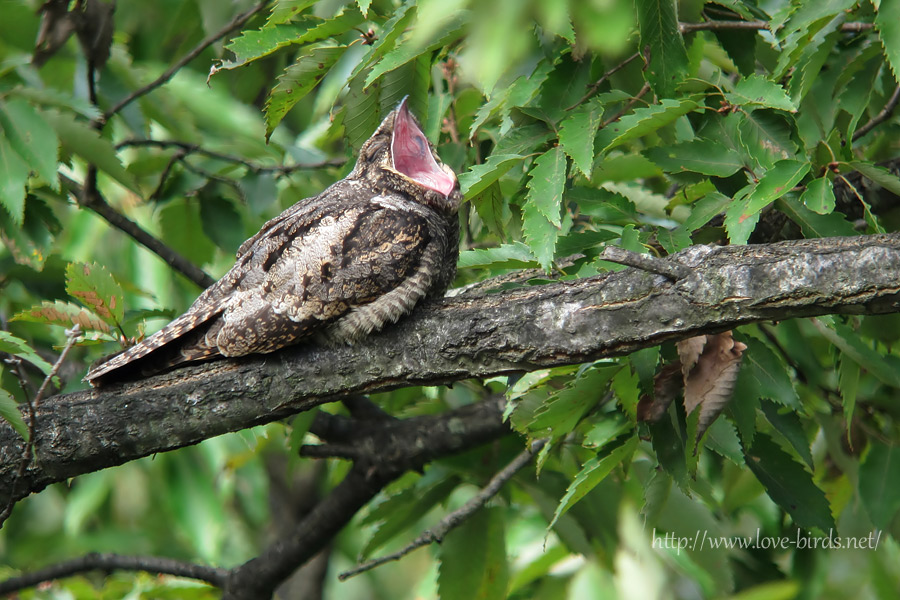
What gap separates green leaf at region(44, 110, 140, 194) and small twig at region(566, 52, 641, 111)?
1.61m

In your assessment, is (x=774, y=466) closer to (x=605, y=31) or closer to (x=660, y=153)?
(x=660, y=153)

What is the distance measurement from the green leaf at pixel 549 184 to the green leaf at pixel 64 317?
55.2 inches

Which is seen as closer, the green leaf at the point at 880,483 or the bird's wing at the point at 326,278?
the bird's wing at the point at 326,278

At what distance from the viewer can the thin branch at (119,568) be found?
3.54 m

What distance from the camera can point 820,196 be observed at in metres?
2.11

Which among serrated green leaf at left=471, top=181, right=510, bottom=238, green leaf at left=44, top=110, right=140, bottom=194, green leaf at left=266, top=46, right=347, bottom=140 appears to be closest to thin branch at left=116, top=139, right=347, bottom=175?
green leaf at left=44, top=110, right=140, bottom=194

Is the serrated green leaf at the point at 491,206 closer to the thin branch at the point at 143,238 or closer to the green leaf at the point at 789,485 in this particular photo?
the green leaf at the point at 789,485

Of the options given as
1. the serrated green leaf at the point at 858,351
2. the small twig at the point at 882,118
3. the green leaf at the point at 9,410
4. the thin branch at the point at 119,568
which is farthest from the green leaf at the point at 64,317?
the small twig at the point at 882,118

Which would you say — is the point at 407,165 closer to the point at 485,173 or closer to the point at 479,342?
the point at 485,173

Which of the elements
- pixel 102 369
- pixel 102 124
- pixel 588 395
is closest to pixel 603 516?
pixel 588 395

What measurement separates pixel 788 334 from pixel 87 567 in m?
3.15

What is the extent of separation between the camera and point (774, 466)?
249 centimetres

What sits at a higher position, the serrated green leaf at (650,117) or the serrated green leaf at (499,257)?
the serrated green leaf at (650,117)

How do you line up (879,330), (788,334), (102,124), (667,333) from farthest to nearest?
(102,124), (788,334), (879,330), (667,333)
